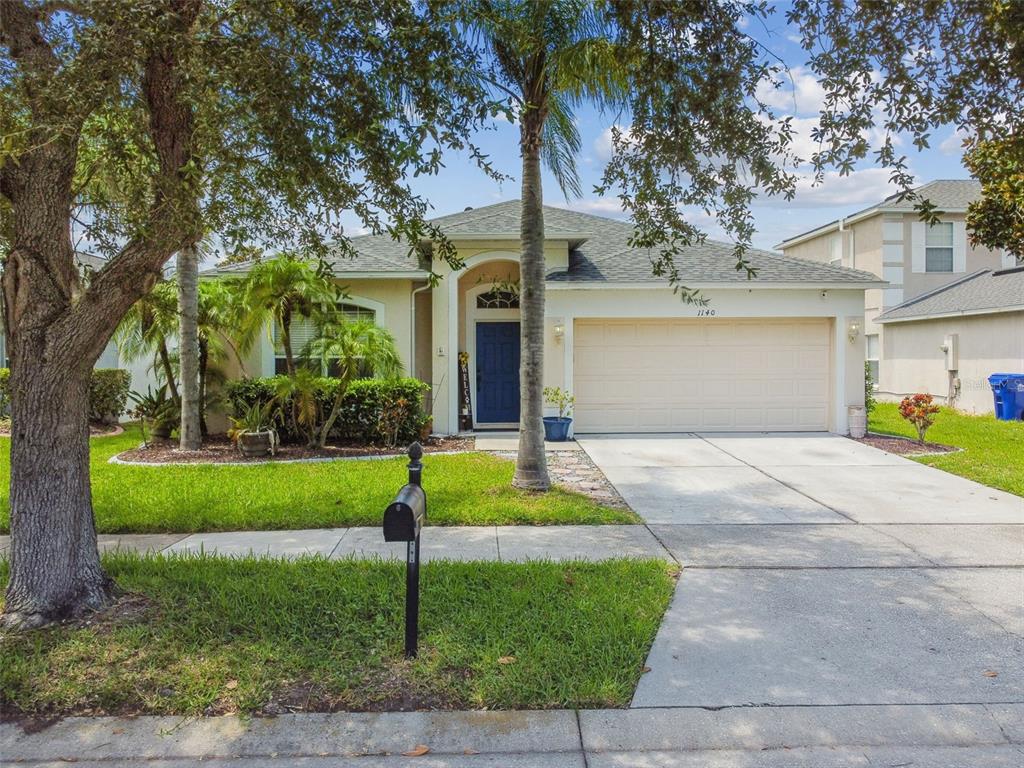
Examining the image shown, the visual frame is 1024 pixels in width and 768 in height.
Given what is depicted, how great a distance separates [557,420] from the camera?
12.9 metres

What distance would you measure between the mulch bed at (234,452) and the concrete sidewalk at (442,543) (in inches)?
153

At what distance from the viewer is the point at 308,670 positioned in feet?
12.8

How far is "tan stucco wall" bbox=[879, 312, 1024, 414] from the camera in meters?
16.9

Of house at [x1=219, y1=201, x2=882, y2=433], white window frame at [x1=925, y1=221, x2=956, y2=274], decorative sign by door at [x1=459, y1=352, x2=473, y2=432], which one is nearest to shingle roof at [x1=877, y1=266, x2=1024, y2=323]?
white window frame at [x1=925, y1=221, x2=956, y2=274]

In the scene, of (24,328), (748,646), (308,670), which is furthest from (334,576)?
(748,646)

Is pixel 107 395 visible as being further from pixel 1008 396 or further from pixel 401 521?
pixel 1008 396

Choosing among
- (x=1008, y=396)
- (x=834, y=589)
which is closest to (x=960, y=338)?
(x=1008, y=396)

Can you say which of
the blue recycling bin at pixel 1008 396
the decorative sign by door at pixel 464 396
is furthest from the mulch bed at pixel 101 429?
the blue recycling bin at pixel 1008 396

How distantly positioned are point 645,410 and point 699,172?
26.8ft

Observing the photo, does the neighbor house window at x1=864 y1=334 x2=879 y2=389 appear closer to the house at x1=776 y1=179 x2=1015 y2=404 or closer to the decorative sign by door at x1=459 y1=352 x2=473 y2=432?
the house at x1=776 y1=179 x2=1015 y2=404

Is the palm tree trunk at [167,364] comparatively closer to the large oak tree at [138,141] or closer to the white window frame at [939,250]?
the large oak tree at [138,141]

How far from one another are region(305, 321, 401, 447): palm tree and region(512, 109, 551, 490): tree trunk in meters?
4.00

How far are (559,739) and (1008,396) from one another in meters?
16.9

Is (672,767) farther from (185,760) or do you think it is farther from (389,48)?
(389,48)
